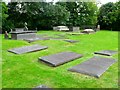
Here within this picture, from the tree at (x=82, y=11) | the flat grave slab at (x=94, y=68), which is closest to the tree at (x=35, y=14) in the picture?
the tree at (x=82, y=11)

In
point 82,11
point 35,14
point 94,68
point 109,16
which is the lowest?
point 94,68

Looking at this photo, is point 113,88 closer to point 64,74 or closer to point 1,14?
point 64,74

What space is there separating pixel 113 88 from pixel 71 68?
5.36 ft

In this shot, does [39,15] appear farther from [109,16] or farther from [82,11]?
[109,16]

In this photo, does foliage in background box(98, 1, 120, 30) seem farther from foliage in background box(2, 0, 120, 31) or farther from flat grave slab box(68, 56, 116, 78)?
flat grave slab box(68, 56, 116, 78)

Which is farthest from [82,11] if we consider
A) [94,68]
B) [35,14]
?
[94,68]

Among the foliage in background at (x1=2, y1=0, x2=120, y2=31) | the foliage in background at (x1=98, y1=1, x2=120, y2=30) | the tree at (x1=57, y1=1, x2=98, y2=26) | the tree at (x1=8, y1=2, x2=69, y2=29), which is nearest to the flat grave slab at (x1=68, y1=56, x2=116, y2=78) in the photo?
the foliage in background at (x1=2, y1=0, x2=120, y2=31)

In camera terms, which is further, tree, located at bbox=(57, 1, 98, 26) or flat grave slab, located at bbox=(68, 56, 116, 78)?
tree, located at bbox=(57, 1, 98, 26)

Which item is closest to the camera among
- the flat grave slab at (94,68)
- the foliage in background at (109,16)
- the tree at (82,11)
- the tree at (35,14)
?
the flat grave slab at (94,68)

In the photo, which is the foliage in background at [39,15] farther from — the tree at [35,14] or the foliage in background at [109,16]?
the foliage in background at [109,16]

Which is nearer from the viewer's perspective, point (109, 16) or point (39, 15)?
point (39, 15)

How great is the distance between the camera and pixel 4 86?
447 centimetres

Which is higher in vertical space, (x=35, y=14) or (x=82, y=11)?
(x=82, y=11)

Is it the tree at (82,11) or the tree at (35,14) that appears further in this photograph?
the tree at (82,11)
